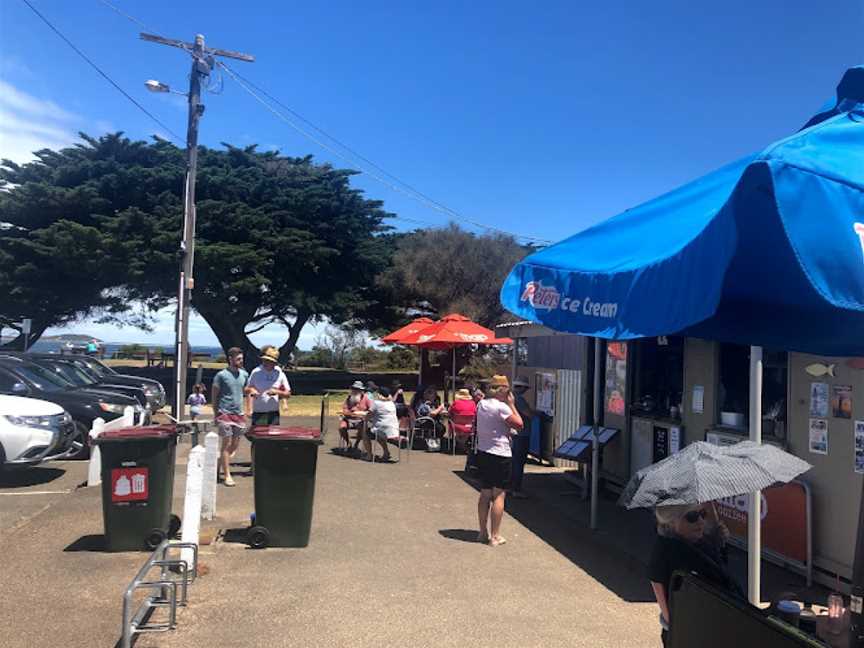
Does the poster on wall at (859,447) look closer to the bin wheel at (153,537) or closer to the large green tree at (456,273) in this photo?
the bin wheel at (153,537)

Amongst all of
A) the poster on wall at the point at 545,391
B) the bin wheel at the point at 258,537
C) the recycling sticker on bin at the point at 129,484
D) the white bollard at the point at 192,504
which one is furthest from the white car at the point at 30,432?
the poster on wall at the point at 545,391

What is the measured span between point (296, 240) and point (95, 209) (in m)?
8.02

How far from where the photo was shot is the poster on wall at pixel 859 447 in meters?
5.35

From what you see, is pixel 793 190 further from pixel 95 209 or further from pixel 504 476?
pixel 95 209

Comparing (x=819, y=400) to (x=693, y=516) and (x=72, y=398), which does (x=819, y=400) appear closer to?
(x=693, y=516)

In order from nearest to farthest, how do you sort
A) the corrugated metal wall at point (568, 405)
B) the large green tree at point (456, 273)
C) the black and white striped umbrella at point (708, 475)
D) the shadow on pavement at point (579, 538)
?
the black and white striped umbrella at point (708, 475) < the shadow on pavement at point (579, 538) < the corrugated metal wall at point (568, 405) < the large green tree at point (456, 273)

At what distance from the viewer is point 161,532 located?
6.46m

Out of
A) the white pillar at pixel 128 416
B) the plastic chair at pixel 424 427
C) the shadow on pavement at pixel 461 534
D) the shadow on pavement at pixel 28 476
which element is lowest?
the shadow on pavement at pixel 28 476

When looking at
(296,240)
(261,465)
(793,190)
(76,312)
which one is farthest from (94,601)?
(76,312)

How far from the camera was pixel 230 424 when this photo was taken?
30.6 ft

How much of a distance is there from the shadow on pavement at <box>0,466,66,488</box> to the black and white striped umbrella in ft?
30.1

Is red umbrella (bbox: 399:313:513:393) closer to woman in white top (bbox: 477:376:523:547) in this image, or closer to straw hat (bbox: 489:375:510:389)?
straw hat (bbox: 489:375:510:389)

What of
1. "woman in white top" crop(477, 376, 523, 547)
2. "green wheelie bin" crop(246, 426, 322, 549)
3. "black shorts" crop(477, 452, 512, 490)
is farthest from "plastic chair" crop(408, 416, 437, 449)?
"green wheelie bin" crop(246, 426, 322, 549)

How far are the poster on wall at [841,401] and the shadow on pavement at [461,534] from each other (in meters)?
3.53
